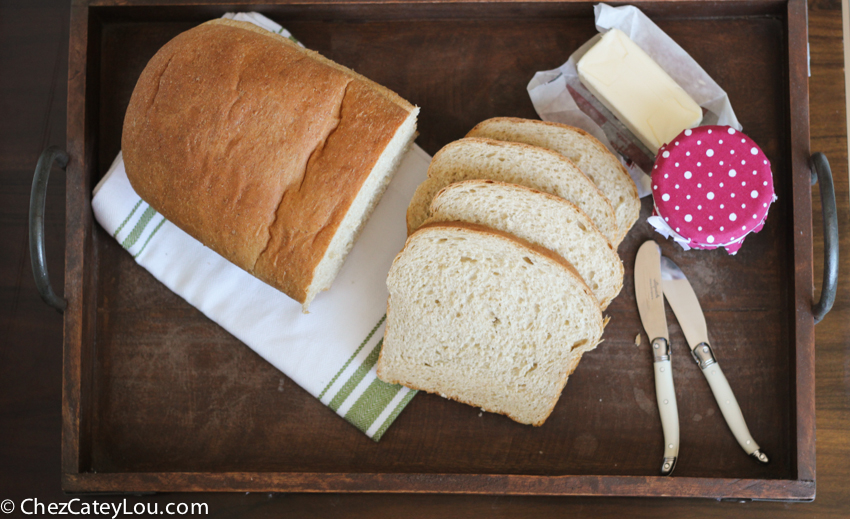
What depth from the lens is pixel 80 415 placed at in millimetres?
1854

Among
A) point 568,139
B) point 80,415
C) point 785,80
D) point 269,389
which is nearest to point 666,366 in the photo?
point 568,139

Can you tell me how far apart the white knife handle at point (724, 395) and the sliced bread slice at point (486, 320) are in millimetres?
390

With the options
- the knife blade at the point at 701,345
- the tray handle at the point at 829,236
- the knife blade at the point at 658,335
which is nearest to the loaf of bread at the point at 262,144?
the knife blade at the point at 658,335

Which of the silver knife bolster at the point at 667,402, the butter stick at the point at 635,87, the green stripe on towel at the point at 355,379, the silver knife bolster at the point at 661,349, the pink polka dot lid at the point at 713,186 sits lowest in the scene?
the green stripe on towel at the point at 355,379

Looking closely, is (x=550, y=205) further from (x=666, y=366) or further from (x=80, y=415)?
(x=80, y=415)

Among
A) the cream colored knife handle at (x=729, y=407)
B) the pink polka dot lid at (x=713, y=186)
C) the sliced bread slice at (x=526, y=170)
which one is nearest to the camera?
the pink polka dot lid at (x=713, y=186)

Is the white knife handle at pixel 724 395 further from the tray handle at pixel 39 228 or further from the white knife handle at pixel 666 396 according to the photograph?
the tray handle at pixel 39 228

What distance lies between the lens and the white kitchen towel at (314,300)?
6.23 ft

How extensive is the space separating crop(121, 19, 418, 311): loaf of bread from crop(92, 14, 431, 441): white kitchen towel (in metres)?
0.22

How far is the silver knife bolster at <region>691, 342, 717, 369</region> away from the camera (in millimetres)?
1852

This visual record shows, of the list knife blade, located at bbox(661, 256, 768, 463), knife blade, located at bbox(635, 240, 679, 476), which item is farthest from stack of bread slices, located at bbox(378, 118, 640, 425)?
knife blade, located at bbox(661, 256, 768, 463)

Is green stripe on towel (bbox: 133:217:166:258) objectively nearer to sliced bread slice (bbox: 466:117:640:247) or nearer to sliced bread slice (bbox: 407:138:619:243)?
sliced bread slice (bbox: 407:138:619:243)

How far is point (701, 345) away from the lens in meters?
1.86

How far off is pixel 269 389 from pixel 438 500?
68 centimetres
